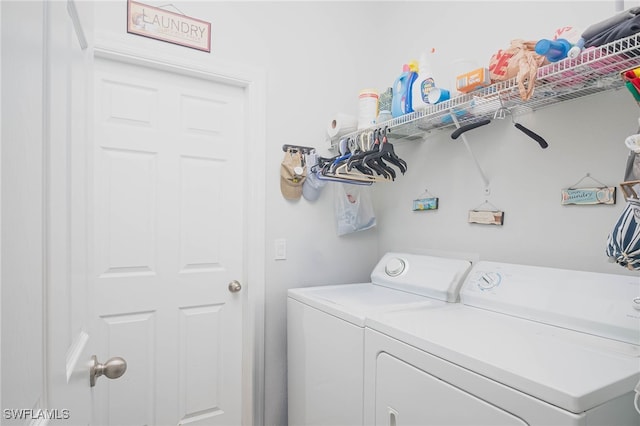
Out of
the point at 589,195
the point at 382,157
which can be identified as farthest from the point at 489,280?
the point at 382,157

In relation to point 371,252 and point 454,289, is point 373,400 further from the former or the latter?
point 371,252

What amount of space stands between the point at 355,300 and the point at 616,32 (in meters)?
1.29

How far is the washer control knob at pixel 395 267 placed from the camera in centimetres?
192

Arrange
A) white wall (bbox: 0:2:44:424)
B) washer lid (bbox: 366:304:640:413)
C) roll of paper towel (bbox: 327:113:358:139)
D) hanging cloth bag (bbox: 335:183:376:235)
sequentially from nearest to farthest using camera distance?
white wall (bbox: 0:2:44:424) → washer lid (bbox: 366:304:640:413) → roll of paper towel (bbox: 327:113:358:139) → hanging cloth bag (bbox: 335:183:376:235)

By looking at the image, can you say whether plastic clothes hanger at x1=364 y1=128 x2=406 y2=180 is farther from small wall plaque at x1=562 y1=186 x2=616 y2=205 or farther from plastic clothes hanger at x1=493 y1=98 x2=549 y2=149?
small wall plaque at x1=562 y1=186 x2=616 y2=205

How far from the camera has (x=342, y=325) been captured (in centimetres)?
147

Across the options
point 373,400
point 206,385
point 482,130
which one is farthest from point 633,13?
point 206,385

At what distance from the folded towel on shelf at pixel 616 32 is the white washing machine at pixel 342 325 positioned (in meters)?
0.96

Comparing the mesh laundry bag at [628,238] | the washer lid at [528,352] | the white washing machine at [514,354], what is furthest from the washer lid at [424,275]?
the mesh laundry bag at [628,238]

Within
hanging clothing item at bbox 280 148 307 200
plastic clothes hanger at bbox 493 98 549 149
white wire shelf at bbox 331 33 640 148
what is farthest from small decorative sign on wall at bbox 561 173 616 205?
hanging clothing item at bbox 280 148 307 200

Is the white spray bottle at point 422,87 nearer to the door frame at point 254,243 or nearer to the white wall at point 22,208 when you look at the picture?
the door frame at point 254,243

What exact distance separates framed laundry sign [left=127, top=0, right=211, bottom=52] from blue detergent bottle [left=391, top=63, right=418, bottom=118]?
1.01m

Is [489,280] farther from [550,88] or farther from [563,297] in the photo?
[550,88]

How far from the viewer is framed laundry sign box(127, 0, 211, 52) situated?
1738mm
